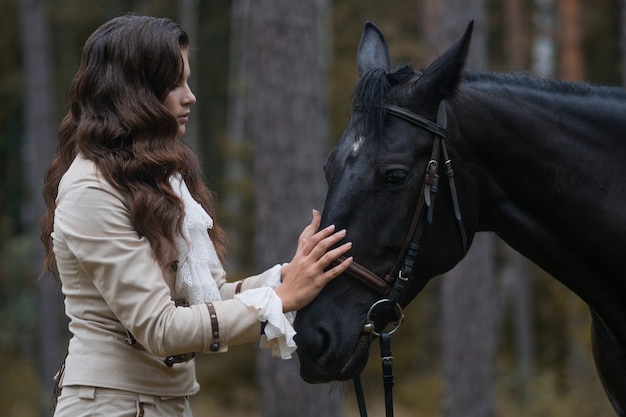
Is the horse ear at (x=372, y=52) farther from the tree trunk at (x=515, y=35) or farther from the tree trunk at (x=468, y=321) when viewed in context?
the tree trunk at (x=515, y=35)

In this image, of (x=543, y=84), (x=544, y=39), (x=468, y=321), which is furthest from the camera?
(x=544, y=39)

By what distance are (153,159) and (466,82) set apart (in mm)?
1206

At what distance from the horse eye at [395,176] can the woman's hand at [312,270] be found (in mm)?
250

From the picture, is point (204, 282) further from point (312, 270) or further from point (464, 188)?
point (464, 188)

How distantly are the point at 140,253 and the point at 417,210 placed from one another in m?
0.95

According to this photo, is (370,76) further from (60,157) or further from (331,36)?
(331,36)

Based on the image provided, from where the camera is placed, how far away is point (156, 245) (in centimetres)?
287

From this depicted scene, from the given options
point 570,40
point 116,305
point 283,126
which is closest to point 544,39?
point 570,40

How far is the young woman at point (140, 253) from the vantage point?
279cm

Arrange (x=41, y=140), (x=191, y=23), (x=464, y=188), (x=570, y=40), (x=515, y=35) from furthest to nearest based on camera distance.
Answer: (x=191, y=23) < (x=515, y=35) < (x=570, y=40) < (x=41, y=140) < (x=464, y=188)

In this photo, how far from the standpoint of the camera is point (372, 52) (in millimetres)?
3516

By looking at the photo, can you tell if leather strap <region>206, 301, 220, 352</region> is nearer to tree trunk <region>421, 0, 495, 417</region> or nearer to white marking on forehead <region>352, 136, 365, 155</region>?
white marking on forehead <region>352, 136, 365, 155</region>

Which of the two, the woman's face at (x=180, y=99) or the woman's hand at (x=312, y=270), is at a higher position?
the woman's face at (x=180, y=99)

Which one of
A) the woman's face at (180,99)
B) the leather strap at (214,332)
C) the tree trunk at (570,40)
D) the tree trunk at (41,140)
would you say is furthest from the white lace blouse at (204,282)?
the tree trunk at (570,40)
